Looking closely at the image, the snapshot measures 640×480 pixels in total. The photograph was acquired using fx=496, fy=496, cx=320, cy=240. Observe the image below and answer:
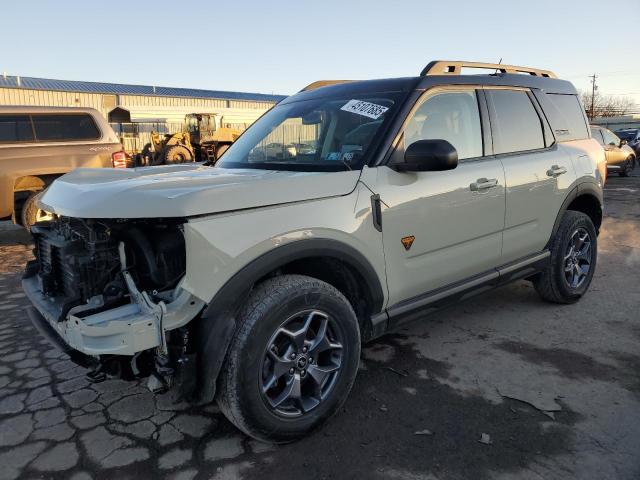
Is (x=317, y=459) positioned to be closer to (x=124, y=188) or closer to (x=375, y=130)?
(x=124, y=188)

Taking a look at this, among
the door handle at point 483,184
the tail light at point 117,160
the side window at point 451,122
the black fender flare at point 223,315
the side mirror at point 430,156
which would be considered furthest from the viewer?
the tail light at point 117,160

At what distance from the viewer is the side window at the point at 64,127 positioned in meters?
7.74

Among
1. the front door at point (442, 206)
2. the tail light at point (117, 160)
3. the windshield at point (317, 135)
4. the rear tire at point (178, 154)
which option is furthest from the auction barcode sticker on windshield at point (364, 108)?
the rear tire at point (178, 154)

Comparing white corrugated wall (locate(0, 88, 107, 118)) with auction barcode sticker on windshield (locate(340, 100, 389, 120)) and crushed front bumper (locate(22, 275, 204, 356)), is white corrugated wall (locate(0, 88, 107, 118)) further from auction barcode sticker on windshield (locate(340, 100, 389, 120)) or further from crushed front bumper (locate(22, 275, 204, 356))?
crushed front bumper (locate(22, 275, 204, 356))

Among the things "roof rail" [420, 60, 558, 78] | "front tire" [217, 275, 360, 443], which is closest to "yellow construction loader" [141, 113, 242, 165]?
"roof rail" [420, 60, 558, 78]

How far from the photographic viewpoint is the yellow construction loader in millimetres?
19656

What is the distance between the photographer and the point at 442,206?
3.05 m

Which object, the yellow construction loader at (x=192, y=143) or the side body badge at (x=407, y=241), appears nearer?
the side body badge at (x=407, y=241)

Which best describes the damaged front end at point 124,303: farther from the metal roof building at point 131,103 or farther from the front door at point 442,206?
the metal roof building at point 131,103

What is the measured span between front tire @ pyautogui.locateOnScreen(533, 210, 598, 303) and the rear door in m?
0.22

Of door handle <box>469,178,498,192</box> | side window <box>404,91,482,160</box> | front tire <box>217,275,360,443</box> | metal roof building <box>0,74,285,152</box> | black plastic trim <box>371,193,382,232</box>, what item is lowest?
front tire <box>217,275,360,443</box>

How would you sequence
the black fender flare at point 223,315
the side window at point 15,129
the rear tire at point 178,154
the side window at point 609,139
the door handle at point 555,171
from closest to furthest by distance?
1. the black fender flare at point 223,315
2. the door handle at point 555,171
3. the side window at point 15,129
4. the side window at point 609,139
5. the rear tire at point 178,154

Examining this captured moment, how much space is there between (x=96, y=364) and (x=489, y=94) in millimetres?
3086

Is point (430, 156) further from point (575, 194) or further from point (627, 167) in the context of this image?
point (627, 167)
